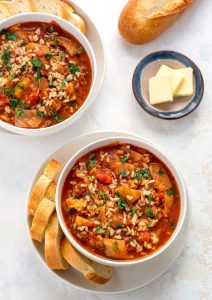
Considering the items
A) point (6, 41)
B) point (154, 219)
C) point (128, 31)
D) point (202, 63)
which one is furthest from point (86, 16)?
point (154, 219)

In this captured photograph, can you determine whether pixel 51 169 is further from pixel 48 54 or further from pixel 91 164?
pixel 48 54

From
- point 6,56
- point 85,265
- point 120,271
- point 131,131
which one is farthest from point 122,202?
point 6,56

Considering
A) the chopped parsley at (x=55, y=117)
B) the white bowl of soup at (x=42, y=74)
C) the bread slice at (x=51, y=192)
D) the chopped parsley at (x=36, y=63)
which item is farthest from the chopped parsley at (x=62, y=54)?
the bread slice at (x=51, y=192)

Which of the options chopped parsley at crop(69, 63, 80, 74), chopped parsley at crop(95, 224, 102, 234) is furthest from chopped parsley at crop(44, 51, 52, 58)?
chopped parsley at crop(95, 224, 102, 234)

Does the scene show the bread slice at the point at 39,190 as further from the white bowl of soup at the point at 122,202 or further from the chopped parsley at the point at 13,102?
the chopped parsley at the point at 13,102

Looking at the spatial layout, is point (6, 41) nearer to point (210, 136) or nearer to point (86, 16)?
point (86, 16)

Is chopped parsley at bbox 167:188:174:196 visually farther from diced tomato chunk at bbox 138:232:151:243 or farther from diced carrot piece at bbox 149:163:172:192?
diced tomato chunk at bbox 138:232:151:243
